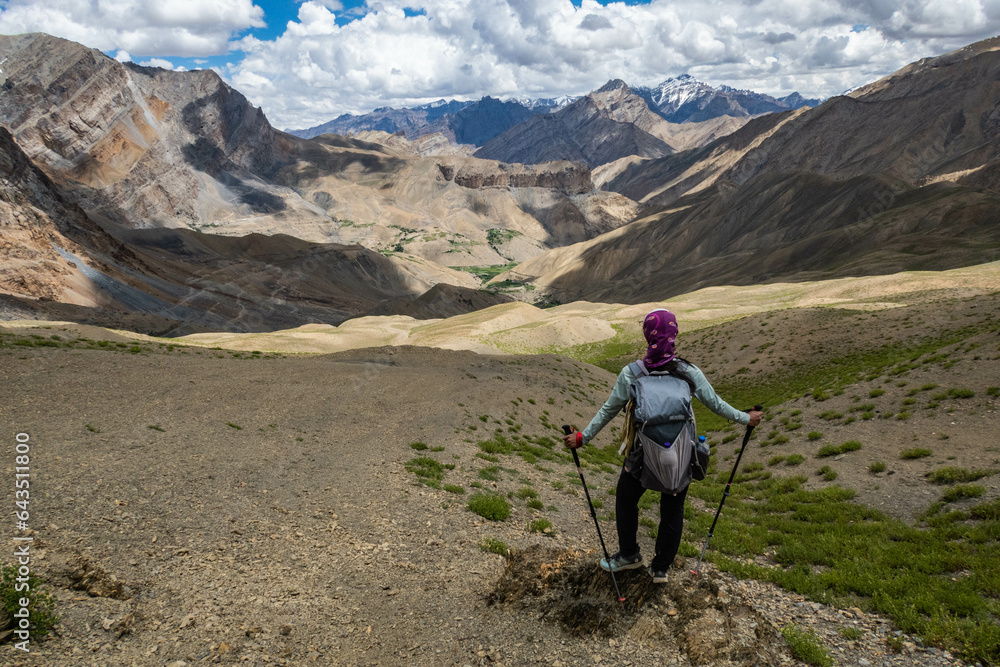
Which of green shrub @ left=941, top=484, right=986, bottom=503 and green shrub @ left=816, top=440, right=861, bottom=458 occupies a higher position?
green shrub @ left=941, top=484, right=986, bottom=503

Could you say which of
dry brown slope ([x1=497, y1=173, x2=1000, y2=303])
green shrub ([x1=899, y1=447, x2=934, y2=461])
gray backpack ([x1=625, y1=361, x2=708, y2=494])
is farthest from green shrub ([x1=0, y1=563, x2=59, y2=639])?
dry brown slope ([x1=497, y1=173, x2=1000, y2=303])

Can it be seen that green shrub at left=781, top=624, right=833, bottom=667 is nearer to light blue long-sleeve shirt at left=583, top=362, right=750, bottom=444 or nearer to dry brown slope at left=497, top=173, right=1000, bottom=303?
light blue long-sleeve shirt at left=583, top=362, right=750, bottom=444

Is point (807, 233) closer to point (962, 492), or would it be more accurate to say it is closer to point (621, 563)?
point (962, 492)

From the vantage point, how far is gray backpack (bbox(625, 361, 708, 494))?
6.66 metres

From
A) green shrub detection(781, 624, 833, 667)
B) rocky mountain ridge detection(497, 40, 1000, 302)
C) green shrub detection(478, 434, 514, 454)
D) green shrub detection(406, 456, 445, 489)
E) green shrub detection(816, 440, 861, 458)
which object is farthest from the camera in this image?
rocky mountain ridge detection(497, 40, 1000, 302)

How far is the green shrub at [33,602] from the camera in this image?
5.92 m

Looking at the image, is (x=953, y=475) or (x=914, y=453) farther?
(x=914, y=453)

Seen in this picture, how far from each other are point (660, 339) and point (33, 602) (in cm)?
792

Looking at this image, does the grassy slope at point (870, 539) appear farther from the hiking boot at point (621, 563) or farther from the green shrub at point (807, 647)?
the hiking boot at point (621, 563)

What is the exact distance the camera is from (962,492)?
34.1 ft

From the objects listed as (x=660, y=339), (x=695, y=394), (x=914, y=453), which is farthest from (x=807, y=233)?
(x=660, y=339)

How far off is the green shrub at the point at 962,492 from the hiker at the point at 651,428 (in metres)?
6.29

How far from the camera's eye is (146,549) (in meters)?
8.18

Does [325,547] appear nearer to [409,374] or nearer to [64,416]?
[64,416]
